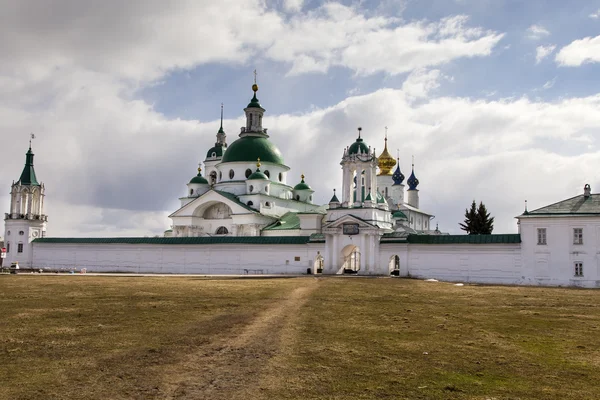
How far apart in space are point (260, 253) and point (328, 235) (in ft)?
20.9

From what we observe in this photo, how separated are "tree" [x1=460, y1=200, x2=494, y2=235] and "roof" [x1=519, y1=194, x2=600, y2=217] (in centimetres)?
2777

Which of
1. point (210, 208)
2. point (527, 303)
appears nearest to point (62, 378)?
point (527, 303)

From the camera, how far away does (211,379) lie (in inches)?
369

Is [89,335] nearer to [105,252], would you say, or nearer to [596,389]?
[596,389]

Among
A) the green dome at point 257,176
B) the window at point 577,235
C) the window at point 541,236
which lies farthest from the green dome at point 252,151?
the window at point 577,235

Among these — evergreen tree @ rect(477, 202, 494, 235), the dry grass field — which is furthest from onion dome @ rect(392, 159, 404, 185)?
the dry grass field

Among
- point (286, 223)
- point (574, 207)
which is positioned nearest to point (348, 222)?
point (574, 207)

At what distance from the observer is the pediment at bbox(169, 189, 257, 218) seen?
58719 mm

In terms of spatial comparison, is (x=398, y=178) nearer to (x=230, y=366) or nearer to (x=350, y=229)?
(x=350, y=229)

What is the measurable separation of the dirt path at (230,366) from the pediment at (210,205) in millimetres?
43793

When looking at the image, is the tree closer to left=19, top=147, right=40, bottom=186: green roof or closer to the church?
the church

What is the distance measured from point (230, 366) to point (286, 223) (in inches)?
1920

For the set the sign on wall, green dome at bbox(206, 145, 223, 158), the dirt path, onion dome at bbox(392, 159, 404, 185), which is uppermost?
green dome at bbox(206, 145, 223, 158)

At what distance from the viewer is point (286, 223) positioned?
5900 centimetres
